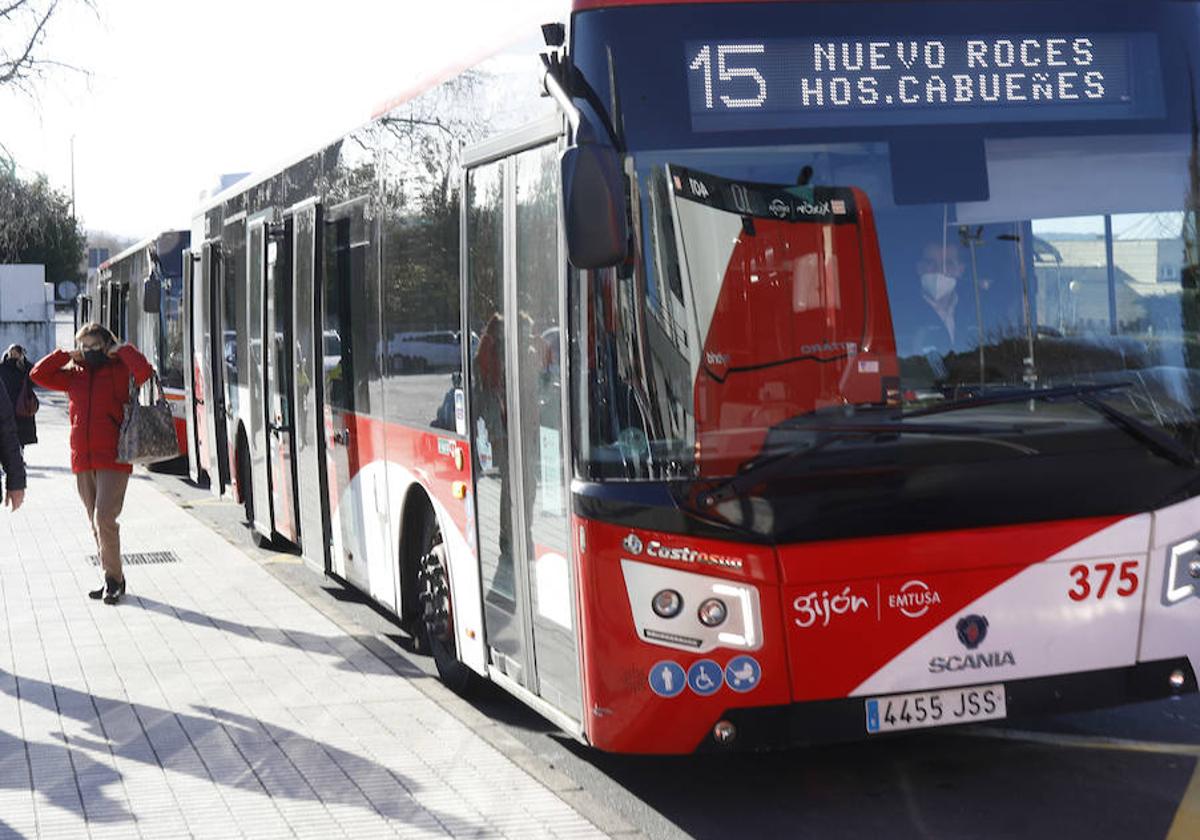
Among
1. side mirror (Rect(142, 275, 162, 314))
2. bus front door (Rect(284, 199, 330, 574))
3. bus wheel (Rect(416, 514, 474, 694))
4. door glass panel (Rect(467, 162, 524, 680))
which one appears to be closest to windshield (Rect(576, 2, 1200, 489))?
door glass panel (Rect(467, 162, 524, 680))

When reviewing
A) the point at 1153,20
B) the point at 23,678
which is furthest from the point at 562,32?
the point at 23,678

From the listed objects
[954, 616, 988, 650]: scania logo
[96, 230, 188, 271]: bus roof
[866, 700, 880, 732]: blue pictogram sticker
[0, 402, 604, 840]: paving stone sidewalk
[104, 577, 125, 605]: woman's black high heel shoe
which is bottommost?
[0, 402, 604, 840]: paving stone sidewalk

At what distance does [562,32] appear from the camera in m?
5.93

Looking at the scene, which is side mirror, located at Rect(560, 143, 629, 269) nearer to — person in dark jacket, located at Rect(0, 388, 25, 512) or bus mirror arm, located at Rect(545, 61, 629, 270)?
bus mirror arm, located at Rect(545, 61, 629, 270)

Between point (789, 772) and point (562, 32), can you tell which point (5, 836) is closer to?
point (789, 772)

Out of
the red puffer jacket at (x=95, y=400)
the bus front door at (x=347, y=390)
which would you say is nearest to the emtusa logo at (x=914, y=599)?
the bus front door at (x=347, y=390)

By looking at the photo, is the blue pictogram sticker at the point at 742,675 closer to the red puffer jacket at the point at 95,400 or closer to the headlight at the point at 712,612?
the headlight at the point at 712,612

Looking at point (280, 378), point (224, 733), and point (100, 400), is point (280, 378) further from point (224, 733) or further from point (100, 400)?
point (224, 733)

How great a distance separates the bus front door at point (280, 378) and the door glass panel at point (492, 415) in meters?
4.31

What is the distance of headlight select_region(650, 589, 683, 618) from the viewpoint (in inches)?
228

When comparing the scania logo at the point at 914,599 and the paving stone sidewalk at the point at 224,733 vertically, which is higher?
the scania logo at the point at 914,599

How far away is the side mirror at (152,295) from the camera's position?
22844mm

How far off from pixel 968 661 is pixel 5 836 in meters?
3.52

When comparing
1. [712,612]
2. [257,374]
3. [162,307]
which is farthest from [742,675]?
[162,307]
